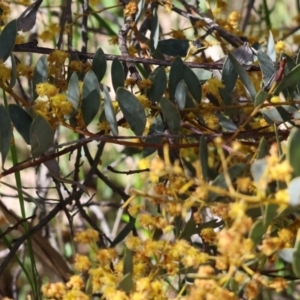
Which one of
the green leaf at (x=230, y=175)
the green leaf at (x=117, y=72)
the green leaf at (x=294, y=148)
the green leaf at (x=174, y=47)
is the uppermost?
the green leaf at (x=174, y=47)

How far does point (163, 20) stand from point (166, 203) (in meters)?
1.64

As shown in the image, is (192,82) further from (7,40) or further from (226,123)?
(7,40)

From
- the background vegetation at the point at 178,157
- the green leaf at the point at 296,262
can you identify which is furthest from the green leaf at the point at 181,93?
the green leaf at the point at 296,262

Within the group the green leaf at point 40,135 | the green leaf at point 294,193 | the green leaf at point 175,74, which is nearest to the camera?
the green leaf at point 294,193

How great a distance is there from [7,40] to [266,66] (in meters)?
0.26

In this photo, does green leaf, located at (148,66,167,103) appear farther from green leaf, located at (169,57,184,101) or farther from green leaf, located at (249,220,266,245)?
green leaf, located at (249,220,266,245)

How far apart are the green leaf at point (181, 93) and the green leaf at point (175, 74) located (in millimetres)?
25

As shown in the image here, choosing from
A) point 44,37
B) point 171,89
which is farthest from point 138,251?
point 44,37

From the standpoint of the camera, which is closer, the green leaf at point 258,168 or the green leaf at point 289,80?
the green leaf at point 258,168

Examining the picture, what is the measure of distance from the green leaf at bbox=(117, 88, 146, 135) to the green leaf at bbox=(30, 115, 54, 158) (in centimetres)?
7

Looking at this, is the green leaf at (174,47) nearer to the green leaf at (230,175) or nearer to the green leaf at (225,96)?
the green leaf at (225,96)

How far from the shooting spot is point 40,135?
54cm

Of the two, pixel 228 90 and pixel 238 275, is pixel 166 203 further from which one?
pixel 228 90

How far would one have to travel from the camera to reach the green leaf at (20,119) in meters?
0.58
